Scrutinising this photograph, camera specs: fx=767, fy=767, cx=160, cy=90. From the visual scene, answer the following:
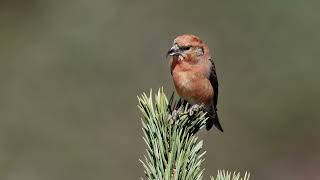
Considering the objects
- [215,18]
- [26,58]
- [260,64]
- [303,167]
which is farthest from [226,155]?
[26,58]

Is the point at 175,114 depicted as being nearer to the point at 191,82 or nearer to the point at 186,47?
the point at 186,47

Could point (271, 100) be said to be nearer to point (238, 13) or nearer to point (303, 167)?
point (303, 167)

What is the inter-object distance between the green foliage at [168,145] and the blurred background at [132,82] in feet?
22.3

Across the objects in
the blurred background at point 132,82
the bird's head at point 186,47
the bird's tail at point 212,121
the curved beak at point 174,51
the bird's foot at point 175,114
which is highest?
the blurred background at point 132,82

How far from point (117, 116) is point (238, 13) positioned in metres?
2.99

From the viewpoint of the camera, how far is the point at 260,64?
38.8 feet

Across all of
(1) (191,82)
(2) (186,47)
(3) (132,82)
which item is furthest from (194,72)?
(3) (132,82)

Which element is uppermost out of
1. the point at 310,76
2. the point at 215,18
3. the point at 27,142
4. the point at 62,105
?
the point at 215,18

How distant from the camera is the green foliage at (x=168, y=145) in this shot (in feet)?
8.86

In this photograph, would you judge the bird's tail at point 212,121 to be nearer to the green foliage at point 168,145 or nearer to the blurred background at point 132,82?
the green foliage at point 168,145

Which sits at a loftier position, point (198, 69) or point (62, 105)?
point (62, 105)

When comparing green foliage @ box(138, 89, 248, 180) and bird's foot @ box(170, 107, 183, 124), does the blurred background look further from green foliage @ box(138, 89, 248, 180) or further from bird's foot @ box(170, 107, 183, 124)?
green foliage @ box(138, 89, 248, 180)

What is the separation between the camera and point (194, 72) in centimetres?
514

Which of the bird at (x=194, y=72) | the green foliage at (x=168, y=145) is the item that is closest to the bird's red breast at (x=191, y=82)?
the bird at (x=194, y=72)
